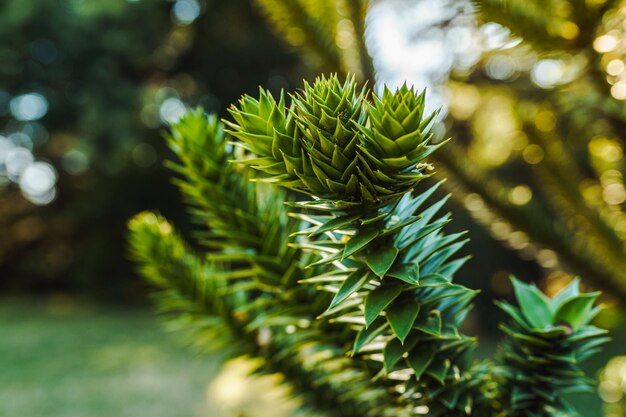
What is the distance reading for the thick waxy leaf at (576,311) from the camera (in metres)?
0.83

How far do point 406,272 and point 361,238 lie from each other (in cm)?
8

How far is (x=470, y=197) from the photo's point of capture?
1882 millimetres

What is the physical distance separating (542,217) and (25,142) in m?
10.3

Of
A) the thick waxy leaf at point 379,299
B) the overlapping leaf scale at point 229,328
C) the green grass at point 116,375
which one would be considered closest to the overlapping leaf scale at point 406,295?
the thick waxy leaf at point 379,299

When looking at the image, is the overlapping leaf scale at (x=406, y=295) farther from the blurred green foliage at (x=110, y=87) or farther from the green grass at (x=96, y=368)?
the blurred green foliage at (x=110, y=87)

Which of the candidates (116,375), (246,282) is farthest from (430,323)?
(116,375)

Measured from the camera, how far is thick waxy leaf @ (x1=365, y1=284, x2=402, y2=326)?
27.5 inches

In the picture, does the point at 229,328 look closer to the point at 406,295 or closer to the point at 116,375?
the point at 406,295

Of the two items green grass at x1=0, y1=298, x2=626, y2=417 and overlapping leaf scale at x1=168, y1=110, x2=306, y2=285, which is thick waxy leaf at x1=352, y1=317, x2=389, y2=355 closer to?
overlapping leaf scale at x1=168, y1=110, x2=306, y2=285

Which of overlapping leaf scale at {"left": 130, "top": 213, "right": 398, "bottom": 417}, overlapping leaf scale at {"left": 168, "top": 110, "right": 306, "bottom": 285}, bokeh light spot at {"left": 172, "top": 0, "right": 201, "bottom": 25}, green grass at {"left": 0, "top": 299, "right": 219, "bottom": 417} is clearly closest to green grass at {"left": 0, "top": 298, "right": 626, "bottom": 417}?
green grass at {"left": 0, "top": 299, "right": 219, "bottom": 417}

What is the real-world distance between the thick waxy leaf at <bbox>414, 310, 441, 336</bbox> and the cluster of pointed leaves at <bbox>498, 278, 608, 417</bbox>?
0.40 ft

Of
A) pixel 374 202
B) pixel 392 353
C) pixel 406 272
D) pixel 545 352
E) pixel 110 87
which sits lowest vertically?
pixel 545 352

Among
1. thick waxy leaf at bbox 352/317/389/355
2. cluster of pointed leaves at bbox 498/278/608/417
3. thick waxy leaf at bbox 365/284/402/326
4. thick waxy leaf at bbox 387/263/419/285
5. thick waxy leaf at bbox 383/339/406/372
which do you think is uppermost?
thick waxy leaf at bbox 387/263/419/285

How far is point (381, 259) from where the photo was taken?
2.32 feet
